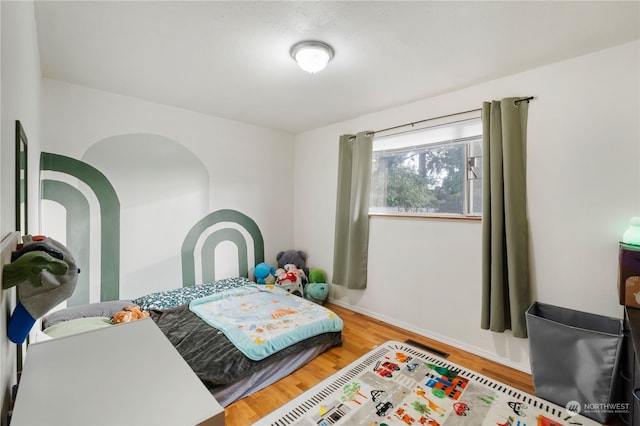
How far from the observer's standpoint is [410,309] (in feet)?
9.87

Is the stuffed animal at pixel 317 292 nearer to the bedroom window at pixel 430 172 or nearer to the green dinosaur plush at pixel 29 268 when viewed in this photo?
the bedroom window at pixel 430 172

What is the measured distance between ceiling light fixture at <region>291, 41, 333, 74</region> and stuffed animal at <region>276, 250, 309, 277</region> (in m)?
2.68

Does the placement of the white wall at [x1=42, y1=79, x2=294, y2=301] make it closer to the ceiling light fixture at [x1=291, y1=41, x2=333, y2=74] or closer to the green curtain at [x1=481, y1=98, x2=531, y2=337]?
the ceiling light fixture at [x1=291, y1=41, x2=333, y2=74]

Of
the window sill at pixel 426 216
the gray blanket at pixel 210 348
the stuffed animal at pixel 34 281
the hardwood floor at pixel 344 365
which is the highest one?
the window sill at pixel 426 216

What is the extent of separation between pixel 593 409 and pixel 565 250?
3.30 ft

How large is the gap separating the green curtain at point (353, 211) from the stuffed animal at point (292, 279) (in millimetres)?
503

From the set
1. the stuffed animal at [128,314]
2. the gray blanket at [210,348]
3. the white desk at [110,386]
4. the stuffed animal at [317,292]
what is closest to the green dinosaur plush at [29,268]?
the white desk at [110,386]

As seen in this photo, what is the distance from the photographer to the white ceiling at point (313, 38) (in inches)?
61.7

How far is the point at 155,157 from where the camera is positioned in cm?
309

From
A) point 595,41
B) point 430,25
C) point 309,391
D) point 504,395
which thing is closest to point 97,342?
point 309,391

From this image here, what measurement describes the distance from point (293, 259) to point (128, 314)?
2.08 meters

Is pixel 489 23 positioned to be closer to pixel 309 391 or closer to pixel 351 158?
pixel 351 158

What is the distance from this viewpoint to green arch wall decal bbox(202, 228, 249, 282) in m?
3.45

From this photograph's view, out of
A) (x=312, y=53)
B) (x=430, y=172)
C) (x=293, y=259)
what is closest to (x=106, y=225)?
(x=293, y=259)
